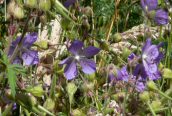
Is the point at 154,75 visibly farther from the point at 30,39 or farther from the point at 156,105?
the point at 30,39

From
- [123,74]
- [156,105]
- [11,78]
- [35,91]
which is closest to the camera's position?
[11,78]

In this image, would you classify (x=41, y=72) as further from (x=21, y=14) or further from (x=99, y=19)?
(x=99, y=19)

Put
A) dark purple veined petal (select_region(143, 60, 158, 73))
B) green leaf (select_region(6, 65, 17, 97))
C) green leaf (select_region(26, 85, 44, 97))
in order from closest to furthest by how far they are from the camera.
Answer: green leaf (select_region(6, 65, 17, 97))
green leaf (select_region(26, 85, 44, 97))
dark purple veined petal (select_region(143, 60, 158, 73))

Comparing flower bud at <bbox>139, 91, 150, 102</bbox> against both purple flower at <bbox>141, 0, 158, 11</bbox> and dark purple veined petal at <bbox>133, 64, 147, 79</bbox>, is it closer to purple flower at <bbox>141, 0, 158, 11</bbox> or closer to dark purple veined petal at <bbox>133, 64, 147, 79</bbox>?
dark purple veined petal at <bbox>133, 64, 147, 79</bbox>

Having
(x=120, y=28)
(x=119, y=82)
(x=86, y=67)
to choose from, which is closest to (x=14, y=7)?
(x=86, y=67)

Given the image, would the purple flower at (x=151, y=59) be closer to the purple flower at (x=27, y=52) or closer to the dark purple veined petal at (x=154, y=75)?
the dark purple veined petal at (x=154, y=75)

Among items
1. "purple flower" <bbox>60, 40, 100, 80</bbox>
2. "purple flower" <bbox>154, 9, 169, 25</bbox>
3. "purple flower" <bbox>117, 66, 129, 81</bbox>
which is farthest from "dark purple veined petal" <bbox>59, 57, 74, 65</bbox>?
"purple flower" <bbox>154, 9, 169, 25</bbox>

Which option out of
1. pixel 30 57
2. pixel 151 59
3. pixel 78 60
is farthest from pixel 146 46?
pixel 30 57
